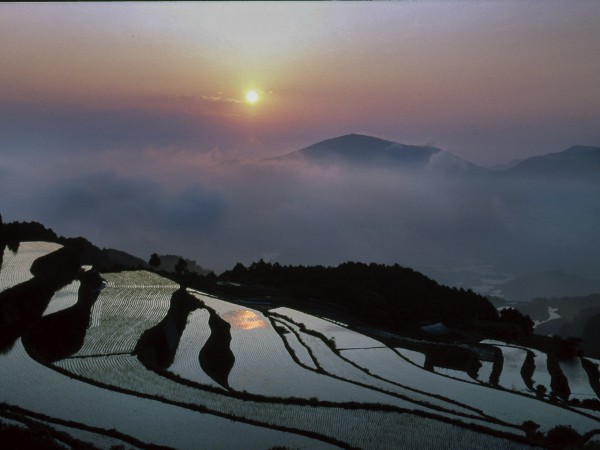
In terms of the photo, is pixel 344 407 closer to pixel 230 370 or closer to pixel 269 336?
pixel 230 370

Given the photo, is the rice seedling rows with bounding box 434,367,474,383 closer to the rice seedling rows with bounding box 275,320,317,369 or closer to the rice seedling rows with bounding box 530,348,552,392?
the rice seedling rows with bounding box 530,348,552,392

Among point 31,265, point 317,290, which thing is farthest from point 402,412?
point 317,290

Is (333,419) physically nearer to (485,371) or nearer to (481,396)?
(481,396)

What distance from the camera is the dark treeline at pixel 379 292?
43.0 meters

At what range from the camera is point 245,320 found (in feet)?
97.5

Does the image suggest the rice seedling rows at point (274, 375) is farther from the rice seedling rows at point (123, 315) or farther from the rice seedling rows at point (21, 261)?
the rice seedling rows at point (21, 261)

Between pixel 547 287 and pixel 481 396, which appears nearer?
pixel 481 396

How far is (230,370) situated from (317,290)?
78.0 feet

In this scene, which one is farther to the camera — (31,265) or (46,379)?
(31,265)

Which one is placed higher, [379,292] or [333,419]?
[379,292]

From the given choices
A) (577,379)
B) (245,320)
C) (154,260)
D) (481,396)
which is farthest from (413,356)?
(154,260)

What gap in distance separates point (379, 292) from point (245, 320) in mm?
21766

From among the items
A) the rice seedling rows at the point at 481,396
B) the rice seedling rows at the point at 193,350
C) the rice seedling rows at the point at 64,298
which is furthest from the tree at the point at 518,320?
the rice seedling rows at the point at 64,298

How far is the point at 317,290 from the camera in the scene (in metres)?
44.7
